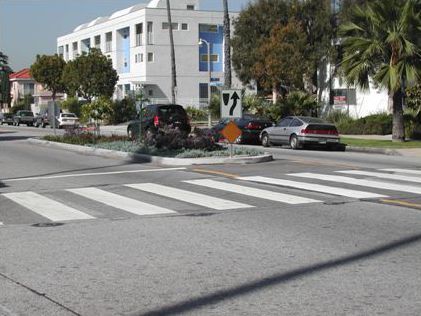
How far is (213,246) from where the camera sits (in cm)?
776

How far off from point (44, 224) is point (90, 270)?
289 cm

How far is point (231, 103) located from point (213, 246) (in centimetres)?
1136

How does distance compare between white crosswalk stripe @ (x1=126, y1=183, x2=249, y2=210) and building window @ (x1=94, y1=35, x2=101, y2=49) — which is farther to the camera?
building window @ (x1=94, y1=35, x2=101, y2=49)

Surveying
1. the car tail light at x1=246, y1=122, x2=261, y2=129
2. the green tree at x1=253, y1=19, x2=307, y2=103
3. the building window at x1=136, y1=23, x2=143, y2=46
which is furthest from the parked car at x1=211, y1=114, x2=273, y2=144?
the building window at x1=136, y1=23, x2=143, y2=46

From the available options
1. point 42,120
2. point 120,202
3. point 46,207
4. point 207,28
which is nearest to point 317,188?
point 120,202

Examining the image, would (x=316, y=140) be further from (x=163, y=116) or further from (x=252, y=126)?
(x=163, y=116)

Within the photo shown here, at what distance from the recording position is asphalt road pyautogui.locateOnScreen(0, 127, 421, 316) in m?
5.60

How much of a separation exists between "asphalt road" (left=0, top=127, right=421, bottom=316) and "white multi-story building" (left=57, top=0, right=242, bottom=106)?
181 ft

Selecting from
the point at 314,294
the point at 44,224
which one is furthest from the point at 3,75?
the point at 314,294

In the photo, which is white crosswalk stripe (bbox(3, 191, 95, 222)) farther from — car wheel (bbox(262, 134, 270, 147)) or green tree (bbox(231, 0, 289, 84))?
Answer: green tree (bbox(231, 0, 289, 84))

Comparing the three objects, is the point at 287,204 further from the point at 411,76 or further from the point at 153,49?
the point at 153,49

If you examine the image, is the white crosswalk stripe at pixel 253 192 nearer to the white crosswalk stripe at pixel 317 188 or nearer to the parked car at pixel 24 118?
the white crosswalk stripe at pixel 317 188

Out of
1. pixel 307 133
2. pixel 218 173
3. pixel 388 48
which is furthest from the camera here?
pixel 388 48

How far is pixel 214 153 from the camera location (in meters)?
19.4
